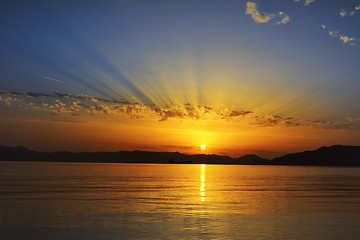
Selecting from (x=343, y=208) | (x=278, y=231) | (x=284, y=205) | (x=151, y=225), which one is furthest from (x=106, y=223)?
(x=343, y=208)

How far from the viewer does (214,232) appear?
2147 centimetres

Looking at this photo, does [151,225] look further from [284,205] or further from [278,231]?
[284,205]

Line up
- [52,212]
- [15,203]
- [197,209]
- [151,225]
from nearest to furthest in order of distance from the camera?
[151,225], [52,212], [197,209], [15,203]

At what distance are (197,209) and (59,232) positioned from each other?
43.0ft

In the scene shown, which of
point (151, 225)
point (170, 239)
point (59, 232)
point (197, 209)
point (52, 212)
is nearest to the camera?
point (170, 239)

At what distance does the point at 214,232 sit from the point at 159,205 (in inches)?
489

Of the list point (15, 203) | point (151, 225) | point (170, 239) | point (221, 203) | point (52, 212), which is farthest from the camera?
point (221, 203)

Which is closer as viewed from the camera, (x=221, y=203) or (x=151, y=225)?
(x=151, y=225)

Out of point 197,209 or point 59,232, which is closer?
point 59,232

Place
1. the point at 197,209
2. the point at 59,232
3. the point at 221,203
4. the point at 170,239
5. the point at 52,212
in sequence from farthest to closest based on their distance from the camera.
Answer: the point at 221,203 → the point at 197,209 → the point at 52,212 → the point at 59,232 → the point at 170,239

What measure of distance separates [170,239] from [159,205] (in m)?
13.6

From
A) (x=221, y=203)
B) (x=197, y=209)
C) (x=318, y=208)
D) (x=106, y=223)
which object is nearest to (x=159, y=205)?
(x=197, y=209)

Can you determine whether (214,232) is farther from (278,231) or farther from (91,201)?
(91,201)

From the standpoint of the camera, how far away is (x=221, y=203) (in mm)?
35125
